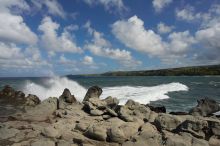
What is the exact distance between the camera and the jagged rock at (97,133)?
12.3 meters

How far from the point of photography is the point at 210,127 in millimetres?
13195

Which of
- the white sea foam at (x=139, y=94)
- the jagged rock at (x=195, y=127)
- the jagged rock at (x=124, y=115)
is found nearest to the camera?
the jagged rock at (x=195, y=127)

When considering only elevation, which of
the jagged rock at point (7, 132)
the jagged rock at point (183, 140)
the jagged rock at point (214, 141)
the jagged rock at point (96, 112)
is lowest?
the jagged rock at point (214, 141)

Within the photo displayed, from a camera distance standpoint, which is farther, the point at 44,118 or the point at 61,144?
the point at 44,118

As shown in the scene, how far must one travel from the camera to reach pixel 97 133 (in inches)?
489

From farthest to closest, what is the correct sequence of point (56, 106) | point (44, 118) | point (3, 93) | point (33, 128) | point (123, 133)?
point (3, 93) < point (56, 106) < point (44, 118) < point (33, 128) < point (123, 133)

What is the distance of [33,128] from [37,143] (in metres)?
2.71

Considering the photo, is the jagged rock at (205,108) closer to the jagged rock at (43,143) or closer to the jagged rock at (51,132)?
the jagged rock at (51,132)

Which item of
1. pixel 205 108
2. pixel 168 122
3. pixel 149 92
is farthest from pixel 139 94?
pixel 168 122

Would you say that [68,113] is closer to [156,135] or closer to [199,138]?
[156,135]

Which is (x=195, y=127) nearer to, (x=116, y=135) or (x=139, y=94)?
(x=116, y=135)

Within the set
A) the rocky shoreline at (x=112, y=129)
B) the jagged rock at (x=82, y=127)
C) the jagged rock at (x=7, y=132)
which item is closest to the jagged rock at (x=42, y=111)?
the rocky shoreline at (x=112, y=129)

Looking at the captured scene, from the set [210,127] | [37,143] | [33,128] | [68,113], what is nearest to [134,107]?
[68,113]

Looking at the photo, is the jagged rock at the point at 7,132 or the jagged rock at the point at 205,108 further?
the jagged rock at the point at 205,108
